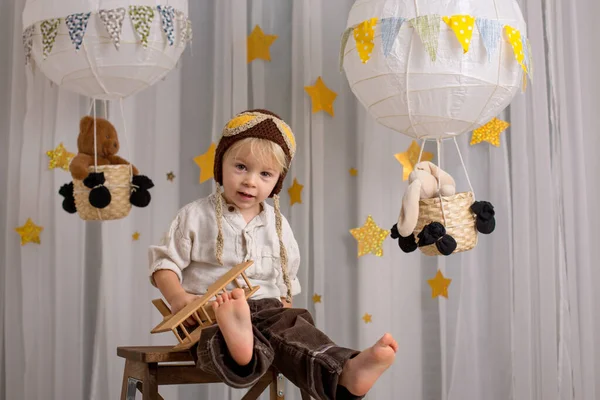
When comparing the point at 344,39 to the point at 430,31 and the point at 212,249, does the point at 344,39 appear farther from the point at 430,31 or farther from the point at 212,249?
the point at 212,249

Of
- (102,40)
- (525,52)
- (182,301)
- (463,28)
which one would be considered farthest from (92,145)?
(525,52)

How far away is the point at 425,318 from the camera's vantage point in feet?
6.75

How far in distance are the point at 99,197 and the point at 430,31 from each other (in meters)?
0.83

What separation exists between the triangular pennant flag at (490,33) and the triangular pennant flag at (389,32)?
0.16 meters

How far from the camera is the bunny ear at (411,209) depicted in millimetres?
1609

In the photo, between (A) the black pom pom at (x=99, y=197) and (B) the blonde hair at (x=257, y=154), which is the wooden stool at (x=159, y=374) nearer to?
(B) the blonde hair at (x=257, y=154)

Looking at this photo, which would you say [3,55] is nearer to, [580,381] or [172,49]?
[172,49]

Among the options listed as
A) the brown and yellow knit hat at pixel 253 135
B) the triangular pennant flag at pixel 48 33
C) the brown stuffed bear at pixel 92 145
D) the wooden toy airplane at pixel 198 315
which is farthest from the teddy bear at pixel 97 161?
the wooden toy airplane at pixel 198 315

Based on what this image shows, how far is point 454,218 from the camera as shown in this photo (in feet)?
5.33

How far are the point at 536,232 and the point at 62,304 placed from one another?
128cm

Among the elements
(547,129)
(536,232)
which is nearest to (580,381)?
(536,232)

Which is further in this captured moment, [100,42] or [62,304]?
[62,304]

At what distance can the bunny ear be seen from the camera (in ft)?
5.28

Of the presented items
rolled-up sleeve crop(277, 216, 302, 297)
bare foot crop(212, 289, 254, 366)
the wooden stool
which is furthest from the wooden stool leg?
rolled-up sleeve crop(277, 216, 302, 297)
